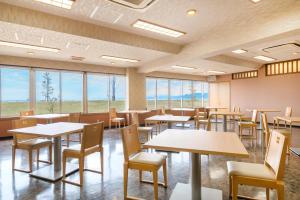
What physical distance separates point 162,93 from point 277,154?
28.5 feet

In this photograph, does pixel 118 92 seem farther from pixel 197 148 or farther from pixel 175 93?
pixel 197 148

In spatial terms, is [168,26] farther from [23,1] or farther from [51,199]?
[51,199]

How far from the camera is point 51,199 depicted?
7.88ft

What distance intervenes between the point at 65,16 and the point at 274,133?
12.9ft

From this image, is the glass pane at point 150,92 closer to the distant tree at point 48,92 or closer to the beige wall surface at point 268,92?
the distant tree at point 48,92

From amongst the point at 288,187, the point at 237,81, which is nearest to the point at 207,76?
the point at 237,81

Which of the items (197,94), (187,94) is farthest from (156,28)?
(197,94)

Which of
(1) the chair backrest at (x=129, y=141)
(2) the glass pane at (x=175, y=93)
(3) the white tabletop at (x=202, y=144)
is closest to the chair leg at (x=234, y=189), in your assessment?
(3) the white tabletop at (x=202, y=144)

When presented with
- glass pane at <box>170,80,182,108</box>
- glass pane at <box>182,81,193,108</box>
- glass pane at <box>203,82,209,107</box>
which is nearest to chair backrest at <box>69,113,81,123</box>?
glass pane at <box>170,80,182,108</box>

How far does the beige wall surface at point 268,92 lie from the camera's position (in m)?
8.21

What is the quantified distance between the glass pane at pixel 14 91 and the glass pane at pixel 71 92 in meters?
1.24

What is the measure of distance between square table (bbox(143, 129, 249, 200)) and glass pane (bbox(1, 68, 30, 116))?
6.28 metres

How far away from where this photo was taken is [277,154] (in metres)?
1.84

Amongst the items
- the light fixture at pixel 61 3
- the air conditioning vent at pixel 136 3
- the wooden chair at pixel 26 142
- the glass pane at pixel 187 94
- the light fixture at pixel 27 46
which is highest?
the light fixture at pixel 61 3
